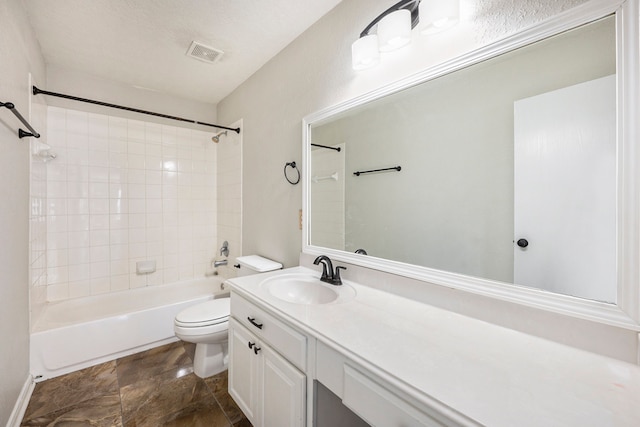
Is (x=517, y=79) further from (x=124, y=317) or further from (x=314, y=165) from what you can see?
(x=124, y=317)

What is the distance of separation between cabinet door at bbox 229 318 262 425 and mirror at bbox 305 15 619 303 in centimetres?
72

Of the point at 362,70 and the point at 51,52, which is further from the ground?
the point at 51,52

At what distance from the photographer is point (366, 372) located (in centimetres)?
73

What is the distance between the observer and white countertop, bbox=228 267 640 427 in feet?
1.75

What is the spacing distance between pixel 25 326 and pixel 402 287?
7.61ft

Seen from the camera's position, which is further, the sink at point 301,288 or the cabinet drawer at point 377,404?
the sink at point 301,288

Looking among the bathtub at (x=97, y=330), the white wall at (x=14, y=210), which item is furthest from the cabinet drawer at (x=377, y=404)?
the bathtub at (x=97, y=330)

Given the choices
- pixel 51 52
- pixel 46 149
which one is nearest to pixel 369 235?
pixel 46 149

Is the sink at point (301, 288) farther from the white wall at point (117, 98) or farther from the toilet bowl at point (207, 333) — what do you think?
the white wall at point (117, 98)

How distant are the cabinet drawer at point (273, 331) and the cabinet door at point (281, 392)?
4cm

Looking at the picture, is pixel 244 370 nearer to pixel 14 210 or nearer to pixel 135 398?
pixel 135 398

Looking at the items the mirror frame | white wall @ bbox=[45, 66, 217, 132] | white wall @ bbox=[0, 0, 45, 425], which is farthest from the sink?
white wall @ bbox=[45, 66, 217, 132]

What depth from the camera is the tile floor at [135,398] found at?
4.89ft

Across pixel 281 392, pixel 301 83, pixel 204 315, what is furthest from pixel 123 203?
pixel 281 392
